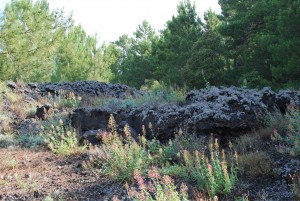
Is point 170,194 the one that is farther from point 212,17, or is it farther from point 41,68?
point 212,17

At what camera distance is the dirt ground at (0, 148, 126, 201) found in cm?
430

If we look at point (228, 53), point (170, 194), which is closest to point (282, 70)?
point (228, 53)

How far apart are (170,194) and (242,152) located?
2.26m

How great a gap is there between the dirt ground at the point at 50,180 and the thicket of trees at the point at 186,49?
3317 mm

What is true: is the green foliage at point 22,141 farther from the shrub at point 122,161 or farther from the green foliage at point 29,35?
the shrub at point 122,161

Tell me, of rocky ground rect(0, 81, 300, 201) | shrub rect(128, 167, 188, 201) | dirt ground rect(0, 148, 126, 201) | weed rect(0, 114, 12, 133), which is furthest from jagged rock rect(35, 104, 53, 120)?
shrub rect(128, 167, 188, 201)

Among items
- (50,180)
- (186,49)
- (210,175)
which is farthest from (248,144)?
(186,49)

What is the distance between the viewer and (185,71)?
62.3 feet

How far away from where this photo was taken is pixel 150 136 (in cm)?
671

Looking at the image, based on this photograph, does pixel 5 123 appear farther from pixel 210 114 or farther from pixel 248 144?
pixel 248 144

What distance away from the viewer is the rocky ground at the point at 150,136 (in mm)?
4199

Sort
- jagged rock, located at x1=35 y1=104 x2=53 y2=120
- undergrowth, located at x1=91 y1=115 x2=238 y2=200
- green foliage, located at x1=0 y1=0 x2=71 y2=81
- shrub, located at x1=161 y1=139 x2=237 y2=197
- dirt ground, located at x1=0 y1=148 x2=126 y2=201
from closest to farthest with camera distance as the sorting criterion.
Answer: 1. shrub, located at x1=161 y1=139 x2=237 y2=197
2. undergrowth, located at x1=91 y1=115 x2=238 y2=200
3. dirt ground, located at x1=0 y1=148 x2=126 y2=201
4. green foliage, located at x1=0 y1=0 x2=71 y2=81
5. jagged rock, located at x1=35 y1=104 x2=53 y2=120

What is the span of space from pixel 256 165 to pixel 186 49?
1874 cm

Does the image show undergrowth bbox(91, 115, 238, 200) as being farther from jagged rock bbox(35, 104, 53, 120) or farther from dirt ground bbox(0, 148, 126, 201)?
jagged rock bbox(35, 104, 53, 120)
